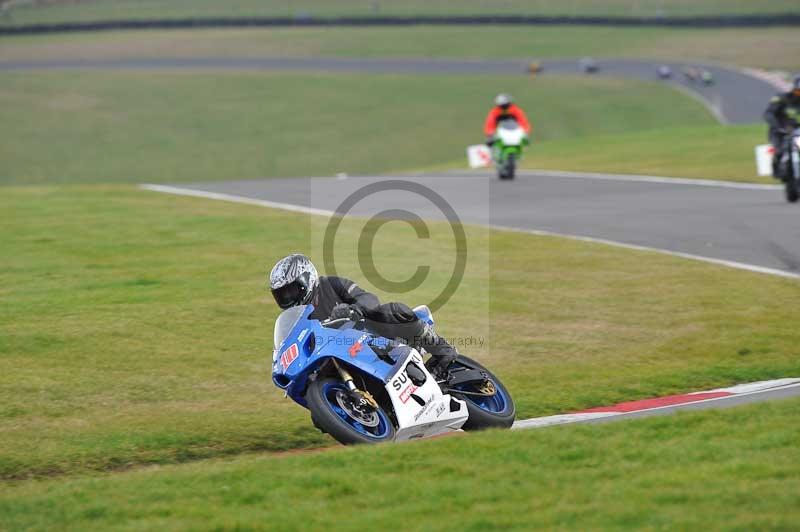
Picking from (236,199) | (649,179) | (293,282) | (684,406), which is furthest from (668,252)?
(236,199)

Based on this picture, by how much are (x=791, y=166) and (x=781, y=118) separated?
97 centimetres

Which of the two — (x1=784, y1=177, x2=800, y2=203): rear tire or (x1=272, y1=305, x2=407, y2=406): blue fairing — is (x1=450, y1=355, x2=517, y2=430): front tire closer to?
(x1=272, y1=305, x2=407, y2=406): blue fairing

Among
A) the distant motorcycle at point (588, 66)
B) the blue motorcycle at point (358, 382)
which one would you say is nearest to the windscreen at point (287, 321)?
the blue motorcycle at point (358, 382)

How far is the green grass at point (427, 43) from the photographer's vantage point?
6181cm

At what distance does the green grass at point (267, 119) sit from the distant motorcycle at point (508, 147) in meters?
10.8

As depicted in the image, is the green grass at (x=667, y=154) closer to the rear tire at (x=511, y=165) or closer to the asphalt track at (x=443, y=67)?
the rear tire at (x=511, y=165)

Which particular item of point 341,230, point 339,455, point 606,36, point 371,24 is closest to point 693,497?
point 339,455

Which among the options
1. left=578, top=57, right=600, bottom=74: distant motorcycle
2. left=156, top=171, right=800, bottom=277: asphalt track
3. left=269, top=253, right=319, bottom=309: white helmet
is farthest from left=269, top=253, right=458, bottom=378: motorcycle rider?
left=578, top=57, right=600, bottom=74: distant motorcycle

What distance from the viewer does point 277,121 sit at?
49562 mm

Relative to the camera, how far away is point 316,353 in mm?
8461

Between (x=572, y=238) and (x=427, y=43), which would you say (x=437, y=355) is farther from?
(x=427, y=43)

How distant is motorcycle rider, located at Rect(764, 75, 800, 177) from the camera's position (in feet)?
68.8

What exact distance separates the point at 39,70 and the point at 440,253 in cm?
4732

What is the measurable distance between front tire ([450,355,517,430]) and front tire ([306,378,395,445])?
2.52 ft
